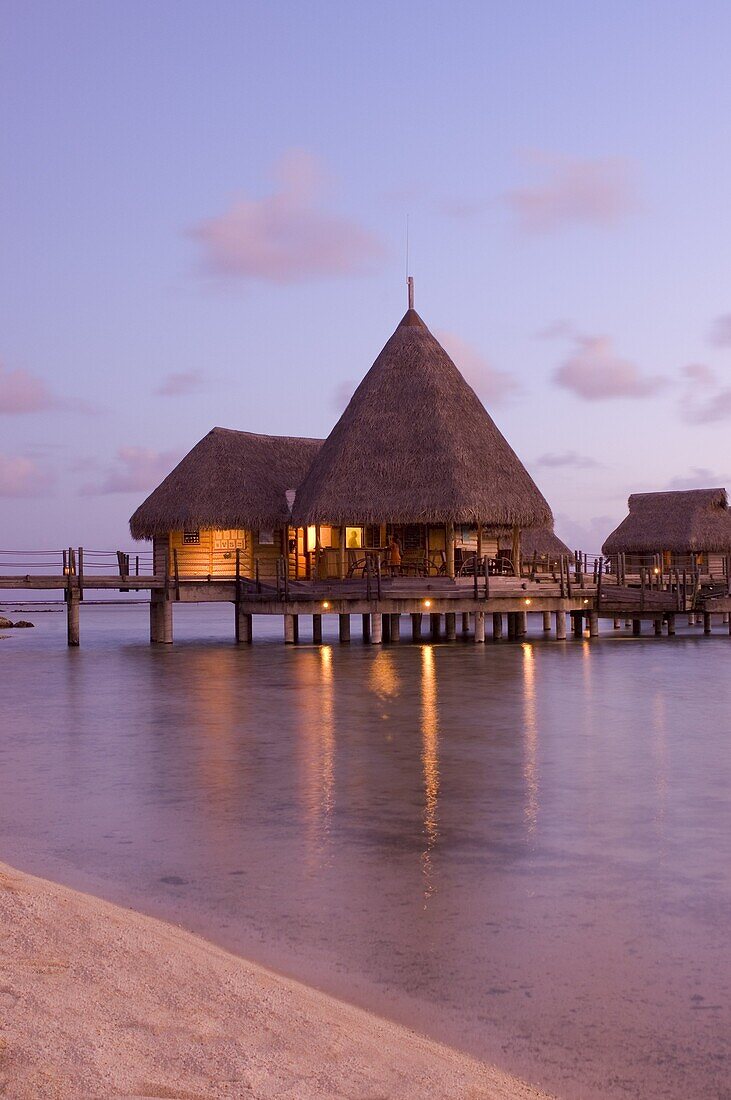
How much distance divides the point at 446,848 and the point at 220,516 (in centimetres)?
2713

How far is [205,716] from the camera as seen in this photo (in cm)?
1809

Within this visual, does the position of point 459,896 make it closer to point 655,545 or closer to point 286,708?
point 286,708

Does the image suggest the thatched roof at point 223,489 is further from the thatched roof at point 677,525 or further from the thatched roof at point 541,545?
the thatched roof at point 677,525

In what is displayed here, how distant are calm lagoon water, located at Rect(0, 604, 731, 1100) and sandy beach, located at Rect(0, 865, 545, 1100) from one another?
1.95ft

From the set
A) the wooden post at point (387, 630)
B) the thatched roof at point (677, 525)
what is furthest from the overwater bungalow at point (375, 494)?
the thatched roof at point (677, 525)

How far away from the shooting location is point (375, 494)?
3275 centimetres

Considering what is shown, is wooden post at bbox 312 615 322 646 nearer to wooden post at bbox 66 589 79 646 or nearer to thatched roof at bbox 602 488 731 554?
wooden post at bbox 66 589 79 646

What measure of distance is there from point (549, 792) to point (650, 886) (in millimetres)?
3508

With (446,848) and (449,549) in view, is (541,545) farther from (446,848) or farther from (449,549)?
(446,848)

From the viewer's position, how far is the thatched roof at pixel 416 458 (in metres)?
32.3

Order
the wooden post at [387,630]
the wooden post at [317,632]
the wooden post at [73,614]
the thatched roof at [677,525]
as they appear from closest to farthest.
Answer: the wooden post at [73,614], the wooden post at [317,632], the wooden post at [387,630], the thatched roof at [677,525]

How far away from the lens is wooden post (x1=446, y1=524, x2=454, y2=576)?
31763mm

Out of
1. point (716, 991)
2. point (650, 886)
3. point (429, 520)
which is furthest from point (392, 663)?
point (716, 991)

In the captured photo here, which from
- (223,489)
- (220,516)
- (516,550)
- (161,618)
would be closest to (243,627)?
(161,618)
